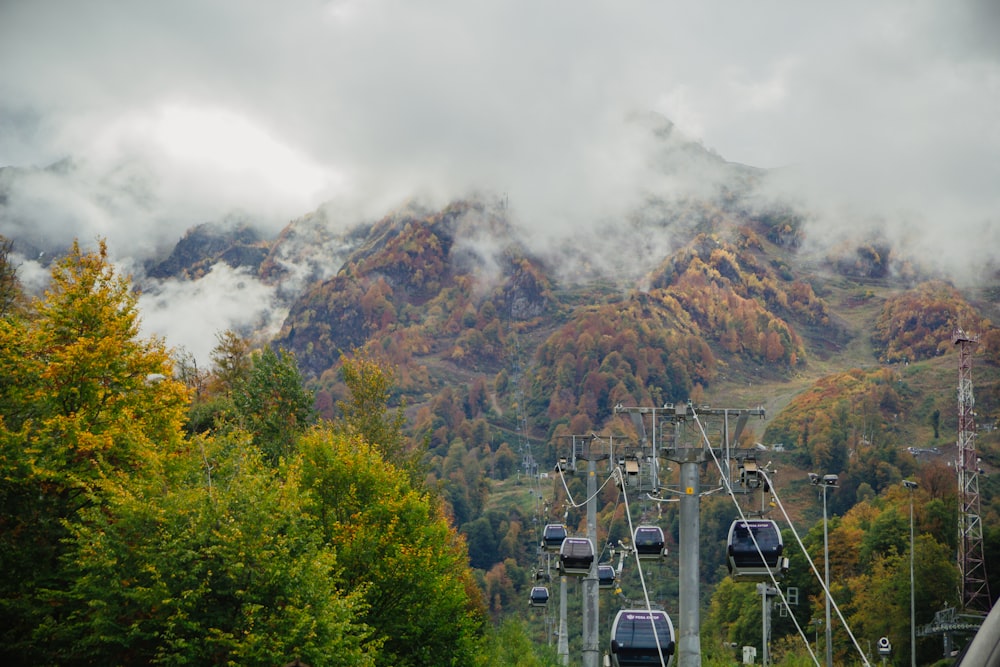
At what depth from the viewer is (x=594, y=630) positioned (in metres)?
38.3

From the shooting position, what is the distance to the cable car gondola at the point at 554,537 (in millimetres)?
50000

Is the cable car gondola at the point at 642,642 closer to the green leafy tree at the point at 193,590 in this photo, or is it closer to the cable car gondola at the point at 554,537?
the green leafy tree at the point at 193,590

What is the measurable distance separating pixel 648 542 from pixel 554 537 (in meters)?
12.3

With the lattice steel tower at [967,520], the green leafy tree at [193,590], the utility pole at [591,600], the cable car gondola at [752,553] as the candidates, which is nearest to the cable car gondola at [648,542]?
the utility pole at [591,600]

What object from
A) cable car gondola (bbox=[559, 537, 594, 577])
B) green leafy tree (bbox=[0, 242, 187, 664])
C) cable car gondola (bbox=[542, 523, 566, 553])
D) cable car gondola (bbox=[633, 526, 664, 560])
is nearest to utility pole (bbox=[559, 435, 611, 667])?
cable car gondola (bbox=[559, 537, 594, 577])

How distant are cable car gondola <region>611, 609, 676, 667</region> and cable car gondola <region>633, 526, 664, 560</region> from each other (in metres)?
6.15

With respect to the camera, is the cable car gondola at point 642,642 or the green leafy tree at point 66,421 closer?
the green leafy tree at point 66,421

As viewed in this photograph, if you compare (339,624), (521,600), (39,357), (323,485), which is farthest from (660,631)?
(521,600)

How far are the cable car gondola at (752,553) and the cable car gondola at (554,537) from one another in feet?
76.4

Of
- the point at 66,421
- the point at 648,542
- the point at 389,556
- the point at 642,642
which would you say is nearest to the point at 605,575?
the point at 648,542

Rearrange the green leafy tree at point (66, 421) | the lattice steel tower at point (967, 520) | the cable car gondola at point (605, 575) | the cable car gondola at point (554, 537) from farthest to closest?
the lattice steel tower at point (967, 520)
the cable car gondola at point (605, 575)
the cable car gondola at point (554, 537)
the green leafy tree at point (66, 421)

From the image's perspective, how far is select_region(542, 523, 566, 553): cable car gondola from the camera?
50.0 meters

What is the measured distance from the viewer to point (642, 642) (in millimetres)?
30484

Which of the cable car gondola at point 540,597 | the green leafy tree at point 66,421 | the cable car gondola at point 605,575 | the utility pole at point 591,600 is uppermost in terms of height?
the green leafy tree at point 66,421
